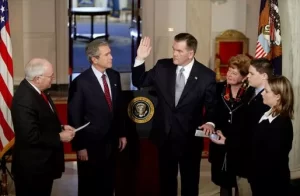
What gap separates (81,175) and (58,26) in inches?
232

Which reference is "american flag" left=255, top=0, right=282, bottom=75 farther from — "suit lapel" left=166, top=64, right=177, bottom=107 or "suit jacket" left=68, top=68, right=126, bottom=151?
"suit jacket" left=68, top=68, right=126, bottom=151

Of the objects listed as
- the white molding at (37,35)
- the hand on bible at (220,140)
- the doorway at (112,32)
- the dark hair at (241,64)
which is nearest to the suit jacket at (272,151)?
the hand on bible at (220,140)

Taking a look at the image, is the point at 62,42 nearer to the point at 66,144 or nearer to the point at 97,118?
the point at 66,144

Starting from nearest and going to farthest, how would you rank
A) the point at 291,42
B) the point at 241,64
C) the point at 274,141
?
the point at 274,141, the point at 241,64, the point at 291,42

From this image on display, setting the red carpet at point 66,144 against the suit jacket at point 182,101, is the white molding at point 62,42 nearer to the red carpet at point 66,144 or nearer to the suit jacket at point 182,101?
the red carpet at point 66,144

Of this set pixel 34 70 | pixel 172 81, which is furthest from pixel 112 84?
pixel 34 70

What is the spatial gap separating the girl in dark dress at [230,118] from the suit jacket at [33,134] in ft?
4.63

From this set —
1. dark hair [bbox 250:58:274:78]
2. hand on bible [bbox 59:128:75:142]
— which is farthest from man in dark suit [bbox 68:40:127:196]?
dark hair [bbox 250:58:274:78]

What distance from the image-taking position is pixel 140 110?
5805 mm

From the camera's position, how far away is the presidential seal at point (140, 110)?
5797mm

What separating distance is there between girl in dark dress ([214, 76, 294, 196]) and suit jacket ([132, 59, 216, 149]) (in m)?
0.89

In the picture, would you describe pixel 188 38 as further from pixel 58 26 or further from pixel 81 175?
pixel 58 26

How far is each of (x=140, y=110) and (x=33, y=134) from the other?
1.26 meters

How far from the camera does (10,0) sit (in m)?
10.6
